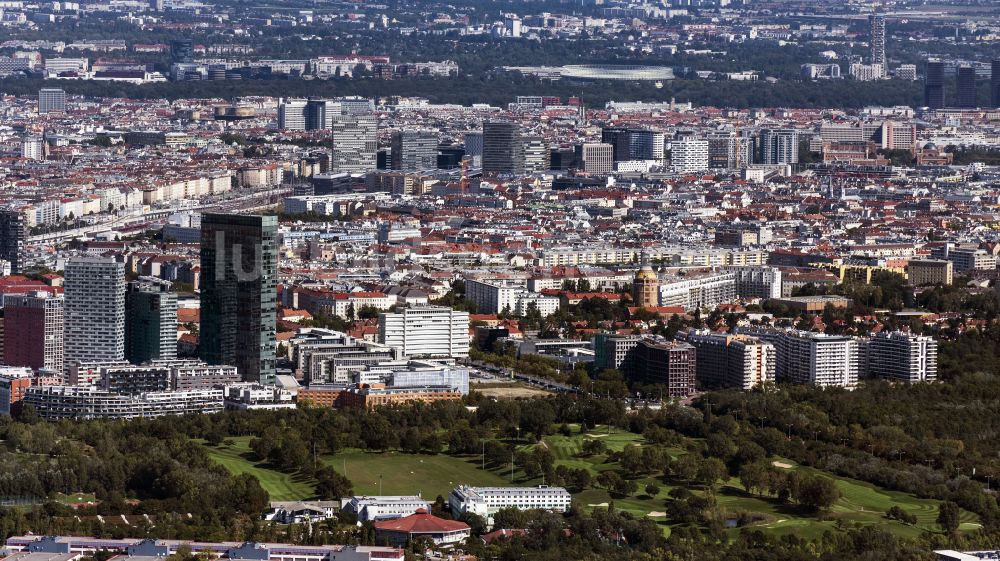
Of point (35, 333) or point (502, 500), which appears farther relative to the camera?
point (35, 333)

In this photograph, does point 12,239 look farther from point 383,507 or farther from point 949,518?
point 949,518

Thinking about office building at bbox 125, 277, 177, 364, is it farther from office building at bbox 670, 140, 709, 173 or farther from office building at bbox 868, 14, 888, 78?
office building at bbox 868, 14, 888, 78

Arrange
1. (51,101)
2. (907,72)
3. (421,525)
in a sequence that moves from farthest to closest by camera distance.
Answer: (907,72) < (51,101) < (421,525)

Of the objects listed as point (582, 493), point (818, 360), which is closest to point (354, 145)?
point (818, 360)

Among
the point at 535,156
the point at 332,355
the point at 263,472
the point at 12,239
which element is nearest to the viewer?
the point at 263,472

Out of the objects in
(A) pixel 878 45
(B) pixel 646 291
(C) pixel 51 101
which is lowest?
(B) pixel 646 291

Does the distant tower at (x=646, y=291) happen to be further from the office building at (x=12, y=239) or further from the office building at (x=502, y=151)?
the office building at (x=502, y=151)

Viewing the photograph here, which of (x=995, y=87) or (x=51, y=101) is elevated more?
(x=995, y=87)
